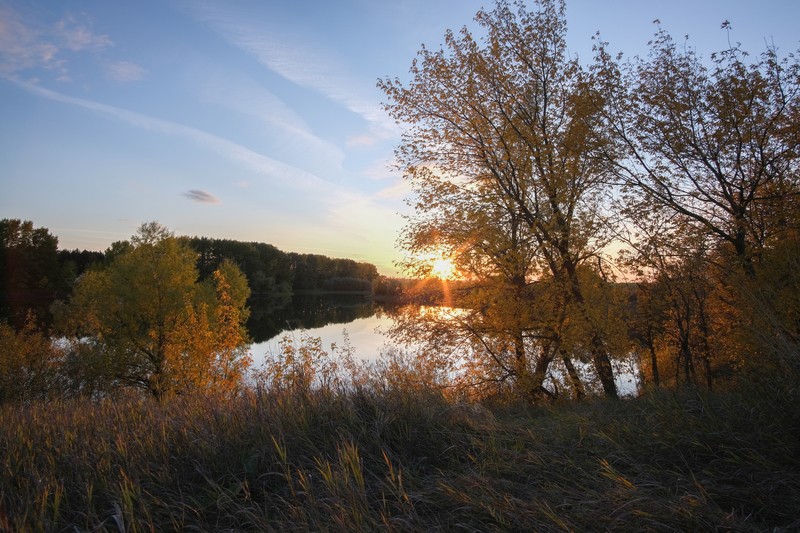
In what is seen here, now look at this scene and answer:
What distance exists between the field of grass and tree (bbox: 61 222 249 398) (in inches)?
747

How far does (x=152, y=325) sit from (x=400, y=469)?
27.9 metres

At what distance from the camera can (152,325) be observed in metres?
27.1

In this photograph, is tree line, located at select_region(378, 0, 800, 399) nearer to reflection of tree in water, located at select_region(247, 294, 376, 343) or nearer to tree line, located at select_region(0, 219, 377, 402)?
tree line, located at select_region(0, 219, 377, 402)

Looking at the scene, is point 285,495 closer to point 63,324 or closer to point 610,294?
point 610,294

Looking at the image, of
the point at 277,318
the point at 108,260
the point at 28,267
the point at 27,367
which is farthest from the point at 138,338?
the point at 28,267

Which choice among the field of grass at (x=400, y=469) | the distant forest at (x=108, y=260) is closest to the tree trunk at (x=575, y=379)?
the field of grass at (x=400, y=469)

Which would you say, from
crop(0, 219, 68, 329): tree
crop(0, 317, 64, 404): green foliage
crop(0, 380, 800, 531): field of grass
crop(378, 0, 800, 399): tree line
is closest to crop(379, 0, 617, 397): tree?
crop(378, 0, 800, 399): tree line

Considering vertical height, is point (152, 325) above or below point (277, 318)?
above

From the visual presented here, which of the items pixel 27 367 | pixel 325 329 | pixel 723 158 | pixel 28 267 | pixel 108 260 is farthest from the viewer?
pixel 28 267

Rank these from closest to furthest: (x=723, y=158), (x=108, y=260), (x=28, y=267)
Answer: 1. (x=723, y=158)
2. (x=108, y=260)
3. (x=28, y=267)

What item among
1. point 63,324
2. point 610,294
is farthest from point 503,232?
point 63,324

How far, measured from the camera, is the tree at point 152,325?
23578 millimetres

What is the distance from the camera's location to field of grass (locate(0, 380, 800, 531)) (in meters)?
2.79

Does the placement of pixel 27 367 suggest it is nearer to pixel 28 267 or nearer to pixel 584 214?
pixel 584 214
